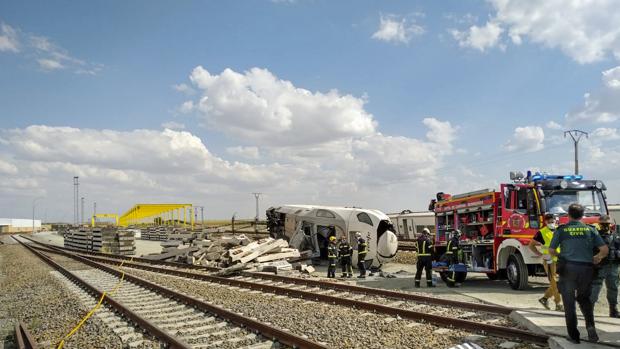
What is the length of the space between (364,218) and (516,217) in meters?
7.26

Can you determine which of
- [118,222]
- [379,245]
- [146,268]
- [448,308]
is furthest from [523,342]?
[118,222]

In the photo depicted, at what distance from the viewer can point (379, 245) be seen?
18109mm

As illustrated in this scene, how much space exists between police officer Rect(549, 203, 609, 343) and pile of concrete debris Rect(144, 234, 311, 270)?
12177mm

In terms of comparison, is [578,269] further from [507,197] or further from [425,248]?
[425,248]

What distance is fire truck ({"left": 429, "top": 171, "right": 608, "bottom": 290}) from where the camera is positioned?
11750 millimetres

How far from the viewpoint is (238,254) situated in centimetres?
1928

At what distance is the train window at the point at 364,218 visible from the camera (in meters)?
18.5

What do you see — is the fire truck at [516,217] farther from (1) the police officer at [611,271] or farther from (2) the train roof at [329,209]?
(2) the train roof at [329,209]

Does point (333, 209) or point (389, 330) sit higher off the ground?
point (333, 209)

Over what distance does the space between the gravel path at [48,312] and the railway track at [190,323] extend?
66cm

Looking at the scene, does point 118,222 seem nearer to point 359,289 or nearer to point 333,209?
point 333,209

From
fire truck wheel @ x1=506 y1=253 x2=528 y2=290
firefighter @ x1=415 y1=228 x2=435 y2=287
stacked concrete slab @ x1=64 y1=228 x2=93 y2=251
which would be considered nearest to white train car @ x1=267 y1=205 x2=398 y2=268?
firefighter @ x1=415 y1=228 x2=435 y2=287

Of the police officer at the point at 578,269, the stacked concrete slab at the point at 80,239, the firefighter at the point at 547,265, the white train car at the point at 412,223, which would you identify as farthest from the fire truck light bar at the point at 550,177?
the stacked concrete slab at the point at 80,239

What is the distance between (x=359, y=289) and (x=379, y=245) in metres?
6.35
